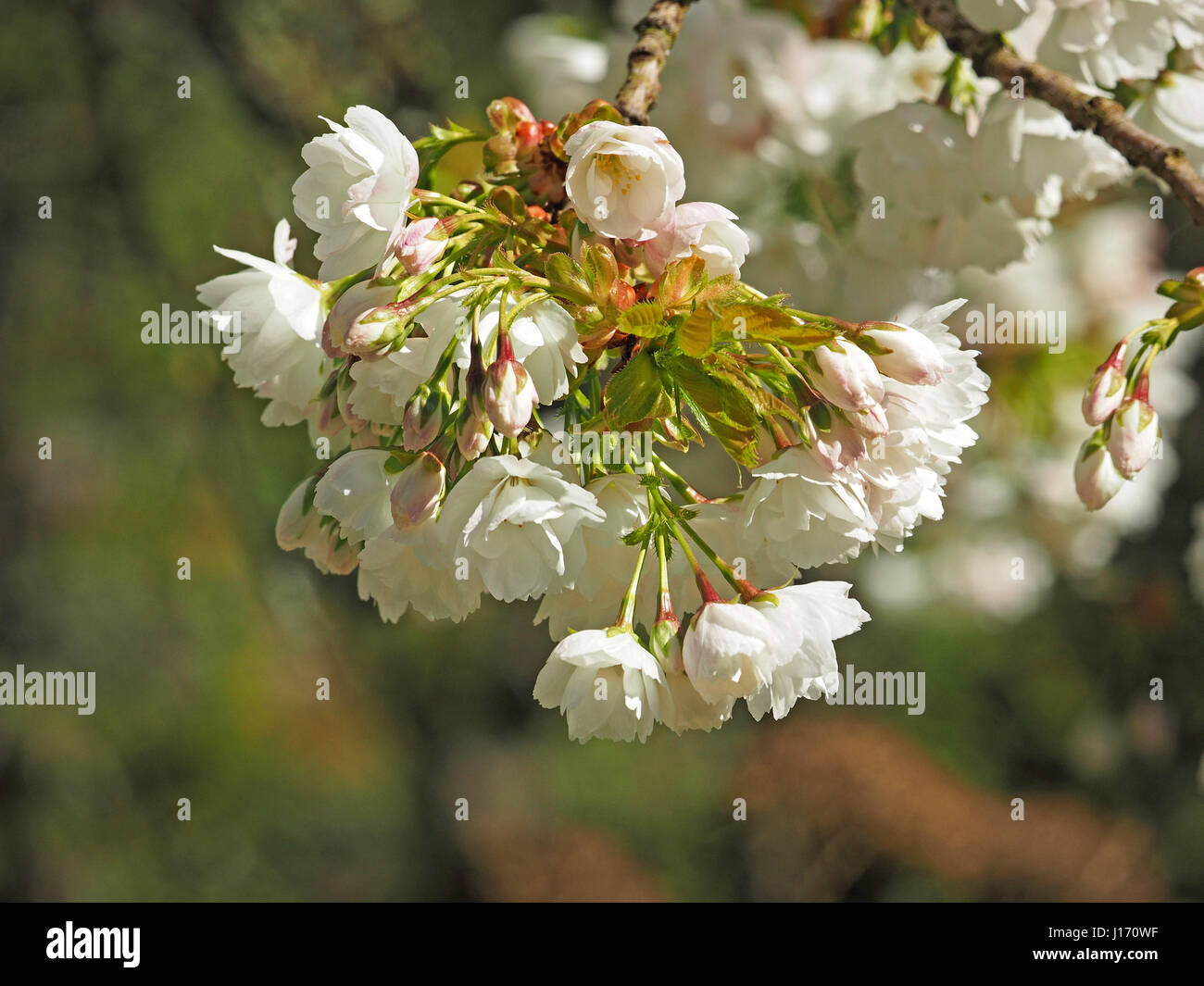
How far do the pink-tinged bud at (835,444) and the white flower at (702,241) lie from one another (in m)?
0.07

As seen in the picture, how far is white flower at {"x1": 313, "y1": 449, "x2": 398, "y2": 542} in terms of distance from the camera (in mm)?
452

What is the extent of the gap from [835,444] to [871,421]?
0.02m

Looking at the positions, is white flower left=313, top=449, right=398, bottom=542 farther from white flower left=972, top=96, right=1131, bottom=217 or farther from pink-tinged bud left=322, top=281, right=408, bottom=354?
white flower left=972, top=96, right=1131, bottom=217

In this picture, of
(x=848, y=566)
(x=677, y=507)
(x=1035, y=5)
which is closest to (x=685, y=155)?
(x=1035, y=5)

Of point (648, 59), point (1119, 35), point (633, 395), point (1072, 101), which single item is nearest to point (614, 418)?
point (633, 395)

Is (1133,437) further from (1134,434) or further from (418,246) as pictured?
(418,246)

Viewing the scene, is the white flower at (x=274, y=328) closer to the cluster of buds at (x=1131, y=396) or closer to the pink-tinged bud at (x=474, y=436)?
the pink-tinged bud at (x=474, y=436)

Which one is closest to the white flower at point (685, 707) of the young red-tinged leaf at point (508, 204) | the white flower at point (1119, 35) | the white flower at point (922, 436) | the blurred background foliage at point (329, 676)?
the white flower at point (922, 436)

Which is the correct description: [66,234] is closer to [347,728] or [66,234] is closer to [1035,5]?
[347,728]

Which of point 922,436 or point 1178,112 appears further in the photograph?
point 1178,112

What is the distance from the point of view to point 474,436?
40cm

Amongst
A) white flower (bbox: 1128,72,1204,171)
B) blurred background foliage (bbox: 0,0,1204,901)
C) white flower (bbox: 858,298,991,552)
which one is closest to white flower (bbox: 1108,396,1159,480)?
white flower (bbox: 858,298,991,552)

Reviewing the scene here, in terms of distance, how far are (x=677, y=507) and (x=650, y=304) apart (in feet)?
0.30
